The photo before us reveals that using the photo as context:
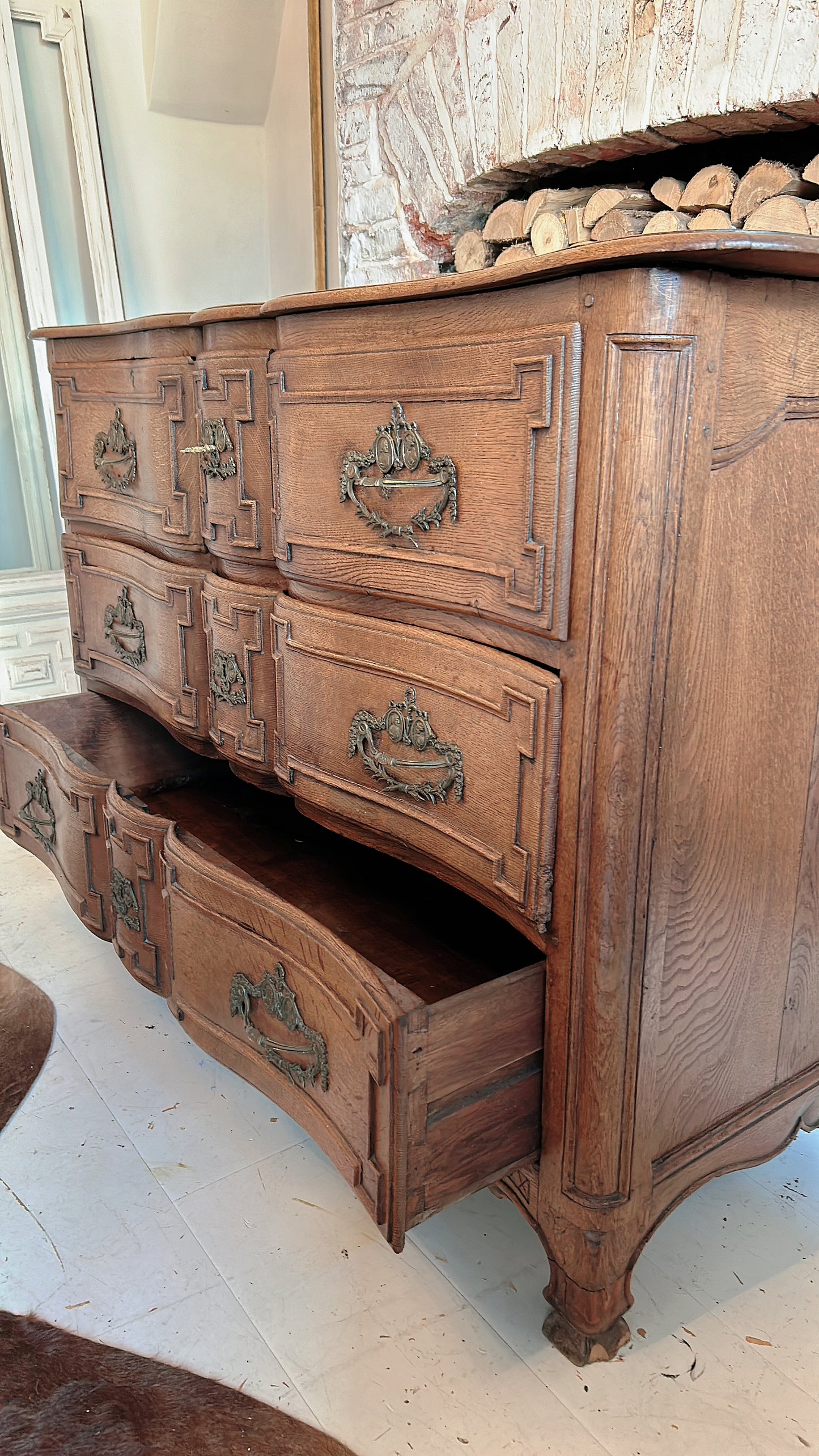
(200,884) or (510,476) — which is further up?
(510,476)

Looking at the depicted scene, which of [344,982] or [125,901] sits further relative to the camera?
[125,901]

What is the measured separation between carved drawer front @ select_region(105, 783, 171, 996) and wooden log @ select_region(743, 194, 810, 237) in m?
1.18

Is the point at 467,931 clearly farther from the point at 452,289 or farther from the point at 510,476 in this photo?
the point at 452,289

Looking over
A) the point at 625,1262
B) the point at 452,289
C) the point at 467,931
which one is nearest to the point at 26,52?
the point at 452,289

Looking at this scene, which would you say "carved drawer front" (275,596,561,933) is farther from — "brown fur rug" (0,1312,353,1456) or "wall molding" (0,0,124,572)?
"wall molding" (0,0,124,572)

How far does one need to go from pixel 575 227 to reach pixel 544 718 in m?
1.18

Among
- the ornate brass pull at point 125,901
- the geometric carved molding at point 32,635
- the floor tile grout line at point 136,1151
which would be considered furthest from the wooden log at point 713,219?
the geometric carved molding at point 32,635

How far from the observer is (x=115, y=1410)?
1068mm

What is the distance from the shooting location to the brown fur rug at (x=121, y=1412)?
1.03 meters

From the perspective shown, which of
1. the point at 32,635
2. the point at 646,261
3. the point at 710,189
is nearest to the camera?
the point at 646,261

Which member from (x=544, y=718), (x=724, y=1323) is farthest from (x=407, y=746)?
(x=724, y=1323)

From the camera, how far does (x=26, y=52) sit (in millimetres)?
2754

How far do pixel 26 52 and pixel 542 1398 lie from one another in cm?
324

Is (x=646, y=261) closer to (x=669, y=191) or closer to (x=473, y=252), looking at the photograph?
(x=669, y=191)
